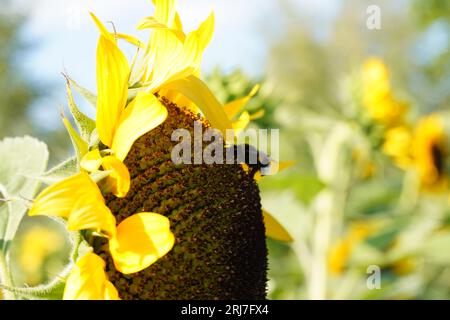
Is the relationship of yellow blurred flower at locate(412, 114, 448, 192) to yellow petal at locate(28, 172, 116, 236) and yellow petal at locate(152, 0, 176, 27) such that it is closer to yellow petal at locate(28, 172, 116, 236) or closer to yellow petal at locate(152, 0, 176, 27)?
yellow petal at locate(152, 0, 176, 27)

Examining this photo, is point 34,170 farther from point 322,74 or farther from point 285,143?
point 322,74

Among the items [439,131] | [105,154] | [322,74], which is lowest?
[105,154]

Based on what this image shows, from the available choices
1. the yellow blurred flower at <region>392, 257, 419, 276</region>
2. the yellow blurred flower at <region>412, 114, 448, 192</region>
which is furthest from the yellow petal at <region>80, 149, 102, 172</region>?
the yellow blurred flower at <region>412, 114, 448, 192</region>

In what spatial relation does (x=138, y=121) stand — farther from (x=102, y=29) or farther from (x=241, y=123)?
(x=241, y=123)

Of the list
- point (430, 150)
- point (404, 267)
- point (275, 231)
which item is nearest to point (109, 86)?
point (275, 231)

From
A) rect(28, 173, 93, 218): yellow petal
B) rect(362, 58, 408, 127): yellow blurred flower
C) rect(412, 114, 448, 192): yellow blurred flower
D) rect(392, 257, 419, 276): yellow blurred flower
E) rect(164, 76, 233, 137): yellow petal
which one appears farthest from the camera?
rect(412, 114, 448, 192): yellow blurred flower

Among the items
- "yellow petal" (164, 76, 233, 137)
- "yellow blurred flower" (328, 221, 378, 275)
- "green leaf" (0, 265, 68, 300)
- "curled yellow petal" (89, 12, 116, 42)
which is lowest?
"green leaf" (0, 265, 68, 300)

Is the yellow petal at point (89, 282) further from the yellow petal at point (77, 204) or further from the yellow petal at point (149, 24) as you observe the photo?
the yellow petal at point (149, 24)

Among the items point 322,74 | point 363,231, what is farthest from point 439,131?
point 322,74
